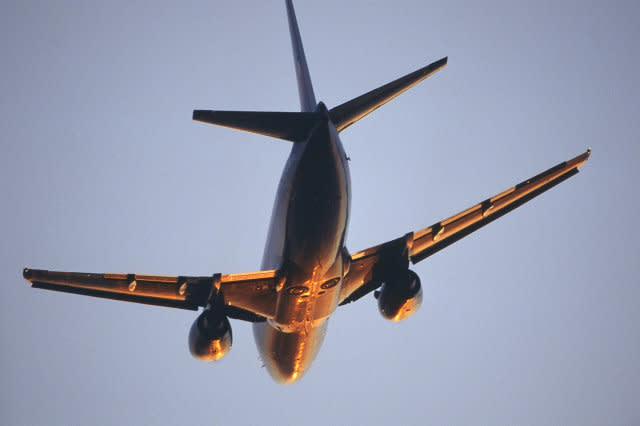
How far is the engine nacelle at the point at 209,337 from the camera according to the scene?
12.5 metres

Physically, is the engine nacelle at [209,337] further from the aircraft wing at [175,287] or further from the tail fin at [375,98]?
the tail fin at [375,98]

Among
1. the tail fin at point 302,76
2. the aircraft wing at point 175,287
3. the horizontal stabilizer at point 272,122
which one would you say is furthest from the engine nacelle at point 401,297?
the tail fin at point 302,76

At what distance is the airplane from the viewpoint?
11.2 m

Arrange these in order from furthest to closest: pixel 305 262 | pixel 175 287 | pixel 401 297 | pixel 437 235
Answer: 1. pixel 437 235
2. pixel 401 297
3. pixel 175 287
4. pixel 305 262

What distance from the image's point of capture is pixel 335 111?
12.1 metres

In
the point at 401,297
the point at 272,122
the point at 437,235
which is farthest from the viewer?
the point at 437,235

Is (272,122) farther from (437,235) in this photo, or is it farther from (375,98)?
(437,235)

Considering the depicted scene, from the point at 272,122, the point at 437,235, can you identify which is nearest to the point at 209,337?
the point at 272,122

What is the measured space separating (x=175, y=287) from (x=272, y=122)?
4.78m

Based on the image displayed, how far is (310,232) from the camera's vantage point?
11.4 m

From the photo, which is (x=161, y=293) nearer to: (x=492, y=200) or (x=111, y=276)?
(x=111, y=276)

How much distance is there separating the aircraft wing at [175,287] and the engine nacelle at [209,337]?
520mm

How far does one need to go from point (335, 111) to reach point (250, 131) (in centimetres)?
213

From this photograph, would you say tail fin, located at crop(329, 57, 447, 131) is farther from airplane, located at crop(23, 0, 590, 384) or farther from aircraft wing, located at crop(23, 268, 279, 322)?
aircraft wing, located at crop(23, 268, 279, 322)
